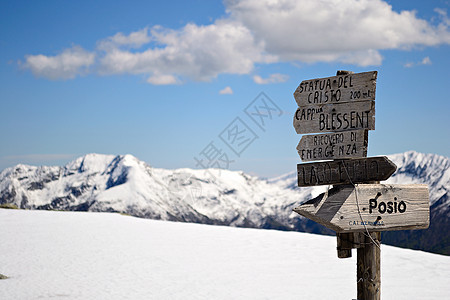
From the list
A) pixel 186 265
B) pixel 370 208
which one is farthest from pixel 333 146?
pixel 186 265

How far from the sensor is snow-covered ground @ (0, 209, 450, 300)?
44.2 feet

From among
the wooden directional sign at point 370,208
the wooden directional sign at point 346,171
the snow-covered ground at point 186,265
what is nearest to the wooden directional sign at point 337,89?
the wooden directional sign at point 346,171

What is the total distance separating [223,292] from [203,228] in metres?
13.3

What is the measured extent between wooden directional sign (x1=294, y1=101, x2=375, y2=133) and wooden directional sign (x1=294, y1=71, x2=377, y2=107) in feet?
0.23

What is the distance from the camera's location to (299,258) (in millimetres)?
18359

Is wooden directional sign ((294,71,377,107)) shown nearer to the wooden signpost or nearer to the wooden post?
the wooden signpost

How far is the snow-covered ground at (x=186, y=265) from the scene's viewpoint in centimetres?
Result: 1348

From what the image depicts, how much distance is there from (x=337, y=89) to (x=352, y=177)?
3.46 ft

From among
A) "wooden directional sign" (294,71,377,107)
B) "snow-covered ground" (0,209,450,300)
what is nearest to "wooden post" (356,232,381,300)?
"wooden directional sign" (294,71,377,107)

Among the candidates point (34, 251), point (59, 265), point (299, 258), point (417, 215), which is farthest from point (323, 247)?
point (417, 215)

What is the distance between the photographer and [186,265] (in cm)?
1738

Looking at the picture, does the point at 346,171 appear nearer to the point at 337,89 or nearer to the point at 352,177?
the point at 352,177

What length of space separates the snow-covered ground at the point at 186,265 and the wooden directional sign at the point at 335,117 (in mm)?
8186

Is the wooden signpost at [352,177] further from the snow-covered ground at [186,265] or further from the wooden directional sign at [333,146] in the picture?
the snow-covered ground at [186,265]
